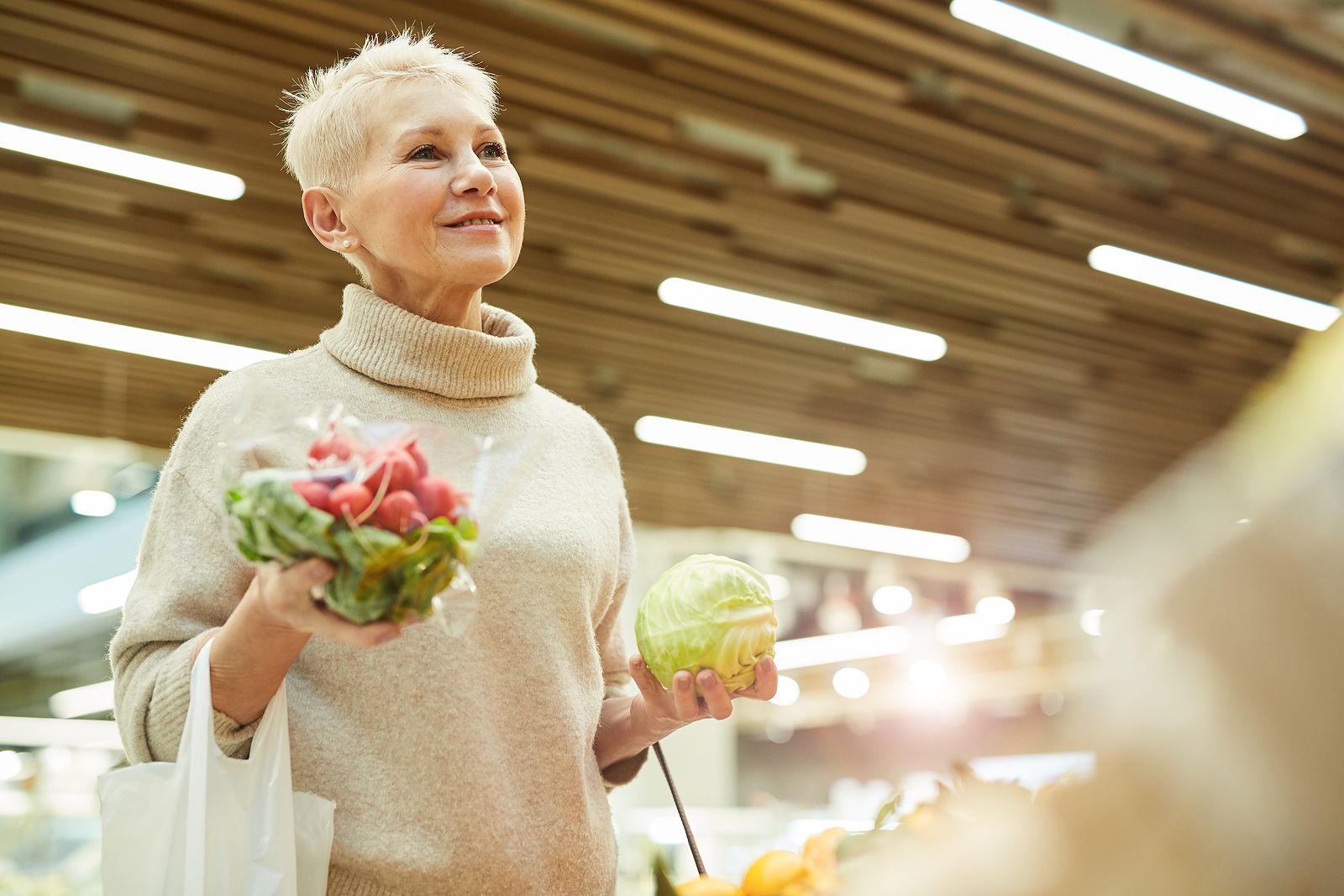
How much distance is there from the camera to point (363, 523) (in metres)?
1.00

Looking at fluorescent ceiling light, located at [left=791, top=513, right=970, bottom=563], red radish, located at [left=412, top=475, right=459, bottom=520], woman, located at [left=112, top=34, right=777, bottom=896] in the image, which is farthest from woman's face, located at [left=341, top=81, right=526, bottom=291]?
fluorescent ceiling light, located at [left=791, top=513, right=970, bottom=563]

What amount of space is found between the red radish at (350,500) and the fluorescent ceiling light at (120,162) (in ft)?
15.0

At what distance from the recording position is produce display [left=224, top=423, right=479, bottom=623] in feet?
3.28

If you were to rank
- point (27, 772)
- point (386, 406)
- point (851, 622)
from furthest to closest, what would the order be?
point (851, 622)
point (27, 772)
point (386, 406)

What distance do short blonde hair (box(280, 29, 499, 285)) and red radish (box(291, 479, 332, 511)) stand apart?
2.30 ft

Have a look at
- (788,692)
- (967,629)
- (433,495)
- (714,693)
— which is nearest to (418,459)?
(433,495)

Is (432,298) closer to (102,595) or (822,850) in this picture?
(822,850)

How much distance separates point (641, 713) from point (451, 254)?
2.02 feet

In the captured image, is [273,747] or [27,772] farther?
[27,772]

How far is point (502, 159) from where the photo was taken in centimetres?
167

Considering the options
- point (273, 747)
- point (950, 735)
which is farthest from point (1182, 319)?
point (950, 735)

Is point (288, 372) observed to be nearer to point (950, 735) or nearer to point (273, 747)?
point (273, 747)

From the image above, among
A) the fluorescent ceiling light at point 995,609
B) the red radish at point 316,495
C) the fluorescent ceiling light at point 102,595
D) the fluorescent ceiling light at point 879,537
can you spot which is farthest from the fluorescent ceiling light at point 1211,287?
the fluorescent ceiling light at point 995,609

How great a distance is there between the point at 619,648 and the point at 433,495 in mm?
808
